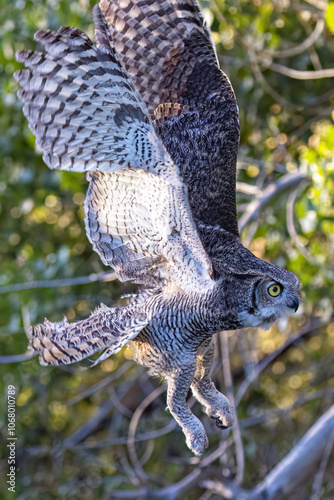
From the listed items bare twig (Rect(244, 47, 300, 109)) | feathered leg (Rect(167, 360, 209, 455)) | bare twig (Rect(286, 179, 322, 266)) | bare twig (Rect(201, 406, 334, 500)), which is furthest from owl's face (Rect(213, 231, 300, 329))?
bare twig (Rect(244, 47, 300, 109))

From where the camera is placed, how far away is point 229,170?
200 centimetres

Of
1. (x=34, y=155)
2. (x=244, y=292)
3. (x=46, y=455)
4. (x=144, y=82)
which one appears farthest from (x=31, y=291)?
(x=244, y=292)

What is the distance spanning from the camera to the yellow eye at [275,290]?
5.23 ft

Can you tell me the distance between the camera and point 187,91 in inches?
83.0

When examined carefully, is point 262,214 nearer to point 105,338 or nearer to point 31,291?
point 31,291

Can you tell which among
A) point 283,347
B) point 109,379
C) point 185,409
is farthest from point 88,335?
point 109,379

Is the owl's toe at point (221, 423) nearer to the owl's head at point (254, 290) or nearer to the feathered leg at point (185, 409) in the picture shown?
the feathered leg at point (185, 409)

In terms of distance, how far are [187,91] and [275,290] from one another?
79 cm

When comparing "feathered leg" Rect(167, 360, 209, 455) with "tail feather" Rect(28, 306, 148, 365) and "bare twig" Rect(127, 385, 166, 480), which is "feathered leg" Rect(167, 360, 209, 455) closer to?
"tail feather" Rect(28, 306, 148, 365)

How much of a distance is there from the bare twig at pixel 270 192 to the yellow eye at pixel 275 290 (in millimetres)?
1525

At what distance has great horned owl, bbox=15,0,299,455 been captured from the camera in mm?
1689

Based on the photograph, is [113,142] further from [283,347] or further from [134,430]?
[283,347]

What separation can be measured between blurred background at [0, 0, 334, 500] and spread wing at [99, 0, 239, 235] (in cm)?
93

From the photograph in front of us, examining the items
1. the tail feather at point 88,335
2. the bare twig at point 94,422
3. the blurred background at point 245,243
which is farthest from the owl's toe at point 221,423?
the bare twig at point 94,422
